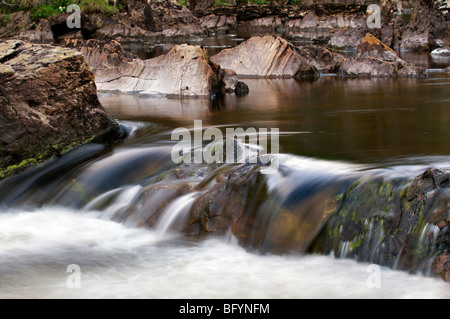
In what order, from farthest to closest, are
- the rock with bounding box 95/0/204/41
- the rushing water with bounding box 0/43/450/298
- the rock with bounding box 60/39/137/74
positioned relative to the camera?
the rock with bounding box 95/0/204/41 → the rock with bounding box 60/39/137/74 → the rushing water with bounding box 0/43/450/298

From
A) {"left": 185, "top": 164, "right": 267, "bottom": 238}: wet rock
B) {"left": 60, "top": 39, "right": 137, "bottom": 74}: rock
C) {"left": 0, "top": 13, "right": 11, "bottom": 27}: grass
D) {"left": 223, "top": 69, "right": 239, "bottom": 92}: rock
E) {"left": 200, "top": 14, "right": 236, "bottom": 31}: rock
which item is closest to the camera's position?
{"left": 185, "top": 164, "right": 267, "bottom": 238}: wet rock

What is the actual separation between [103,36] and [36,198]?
1195 inches

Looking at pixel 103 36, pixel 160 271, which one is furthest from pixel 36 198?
pixel 103 36

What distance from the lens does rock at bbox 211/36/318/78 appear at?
16109 millimetres

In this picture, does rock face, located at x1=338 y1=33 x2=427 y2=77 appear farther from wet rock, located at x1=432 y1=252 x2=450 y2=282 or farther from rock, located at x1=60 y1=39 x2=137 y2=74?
wet rock, located at x1=432 y1=252 x2=450 y2=282

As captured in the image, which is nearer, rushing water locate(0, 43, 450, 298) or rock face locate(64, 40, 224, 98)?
rushing water locate(0, 43, 450, 298)

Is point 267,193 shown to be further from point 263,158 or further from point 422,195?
point 422,195

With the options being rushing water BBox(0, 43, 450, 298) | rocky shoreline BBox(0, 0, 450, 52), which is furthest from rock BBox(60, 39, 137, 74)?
rocky shoreline BBox(0, 0, 450, 52)

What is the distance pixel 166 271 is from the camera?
488cm

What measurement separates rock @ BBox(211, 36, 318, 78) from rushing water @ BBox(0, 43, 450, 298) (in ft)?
19.8

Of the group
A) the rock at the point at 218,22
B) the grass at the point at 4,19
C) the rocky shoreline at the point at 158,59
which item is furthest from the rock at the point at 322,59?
the rock at the point at 218,22

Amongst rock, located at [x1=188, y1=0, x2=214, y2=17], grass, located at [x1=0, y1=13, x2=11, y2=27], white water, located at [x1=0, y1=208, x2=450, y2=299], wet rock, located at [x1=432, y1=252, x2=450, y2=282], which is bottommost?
white water, located at [x1=0, y1=208, x2=450, y2=299]

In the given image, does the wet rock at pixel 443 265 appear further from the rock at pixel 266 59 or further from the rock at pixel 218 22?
the rock at pixel 218 22

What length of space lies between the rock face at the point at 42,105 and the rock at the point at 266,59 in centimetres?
863
